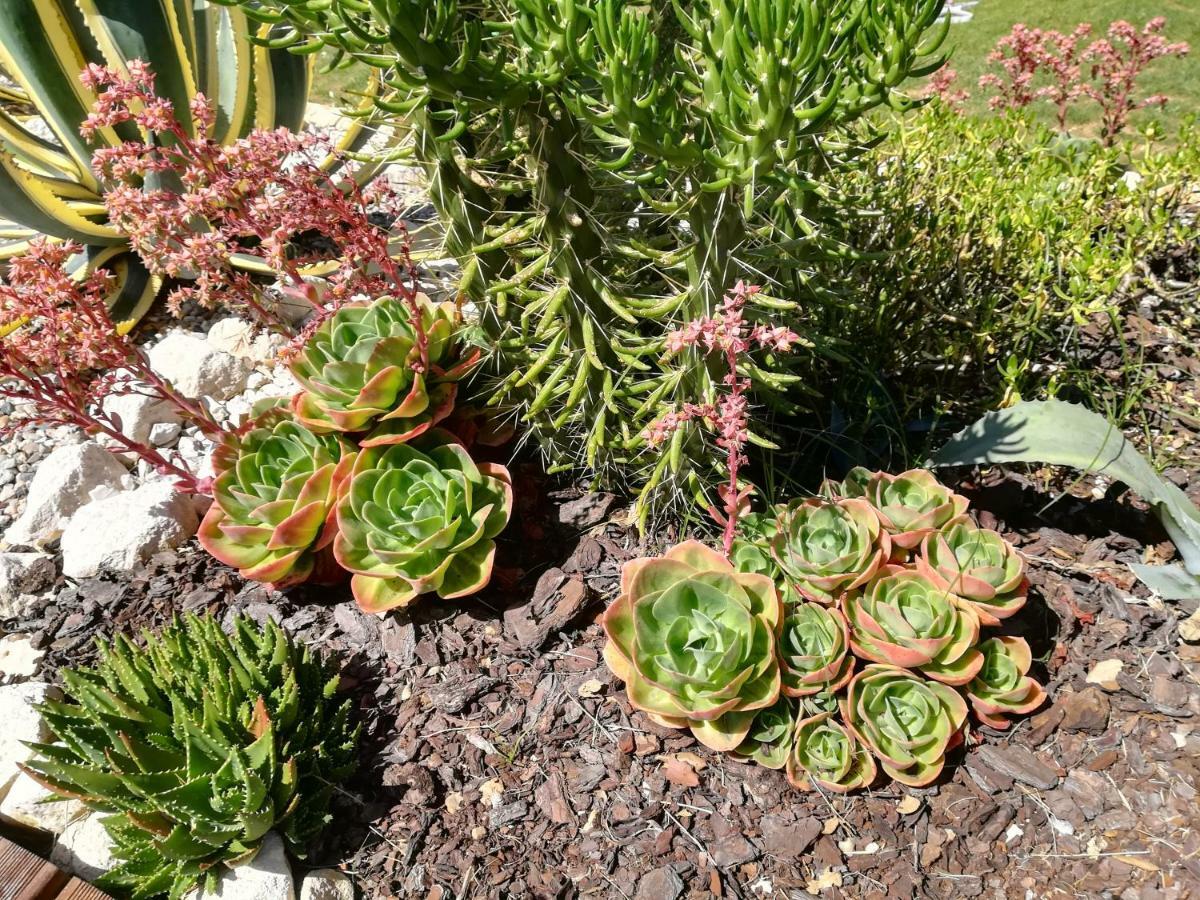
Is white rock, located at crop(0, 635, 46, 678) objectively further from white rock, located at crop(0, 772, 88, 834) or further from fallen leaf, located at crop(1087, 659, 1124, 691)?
fallen leaf, located at crop(1087, 659, 1124, 691)

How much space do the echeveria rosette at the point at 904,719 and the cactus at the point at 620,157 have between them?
640 mm

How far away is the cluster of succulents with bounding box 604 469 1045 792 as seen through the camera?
5.48ft

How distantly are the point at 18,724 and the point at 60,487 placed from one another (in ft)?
2.64

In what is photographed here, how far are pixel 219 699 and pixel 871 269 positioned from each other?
207 centimetres

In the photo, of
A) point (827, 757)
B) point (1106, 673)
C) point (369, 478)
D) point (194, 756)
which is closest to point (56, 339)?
point (369, 478)

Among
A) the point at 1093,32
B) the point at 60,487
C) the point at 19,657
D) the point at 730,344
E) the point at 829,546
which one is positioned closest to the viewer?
the point at 730,344

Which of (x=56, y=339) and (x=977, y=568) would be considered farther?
(x=56, y=339)

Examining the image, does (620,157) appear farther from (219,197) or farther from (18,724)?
(18,724)

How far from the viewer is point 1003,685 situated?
5.74ft

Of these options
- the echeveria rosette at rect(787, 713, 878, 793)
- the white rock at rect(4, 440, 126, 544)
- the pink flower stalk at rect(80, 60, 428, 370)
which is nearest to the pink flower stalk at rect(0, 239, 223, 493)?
the pink flower stalk at rect(80, 60, 428, 370)

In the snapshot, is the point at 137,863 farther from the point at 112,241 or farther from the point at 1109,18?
the point at 1109,18

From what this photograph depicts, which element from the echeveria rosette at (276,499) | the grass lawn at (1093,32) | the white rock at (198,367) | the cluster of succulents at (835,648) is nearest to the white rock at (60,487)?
the white rock at (198,367)

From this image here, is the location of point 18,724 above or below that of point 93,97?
below

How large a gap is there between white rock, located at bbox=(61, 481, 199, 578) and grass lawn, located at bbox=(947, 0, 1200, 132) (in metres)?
4.64
